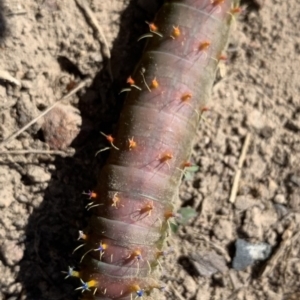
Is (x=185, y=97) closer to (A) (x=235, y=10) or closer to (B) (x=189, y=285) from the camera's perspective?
(A) (x=235, y=10)

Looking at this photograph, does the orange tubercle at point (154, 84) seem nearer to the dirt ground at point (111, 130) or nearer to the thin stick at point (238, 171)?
the dirt ground at point (111, 130)

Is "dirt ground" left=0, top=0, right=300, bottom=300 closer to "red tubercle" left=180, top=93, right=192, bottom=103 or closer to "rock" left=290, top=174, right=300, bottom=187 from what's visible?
"rock" left=290, top=174, right=300, bottom=187

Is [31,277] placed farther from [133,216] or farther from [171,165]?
[171,165]

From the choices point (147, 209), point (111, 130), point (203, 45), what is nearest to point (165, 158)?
point (147, 209)

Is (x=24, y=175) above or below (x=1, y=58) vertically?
below

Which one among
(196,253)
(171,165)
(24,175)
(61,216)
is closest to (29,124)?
(24,175)
